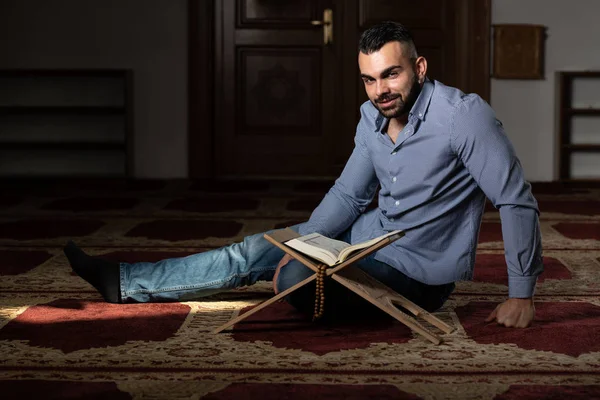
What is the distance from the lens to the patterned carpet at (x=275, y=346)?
219 cm

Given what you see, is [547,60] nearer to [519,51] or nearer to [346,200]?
[519,51]

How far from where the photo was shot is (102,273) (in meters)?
3.00

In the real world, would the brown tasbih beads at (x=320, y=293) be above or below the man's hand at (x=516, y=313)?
above

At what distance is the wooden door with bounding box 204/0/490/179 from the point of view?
291 inches

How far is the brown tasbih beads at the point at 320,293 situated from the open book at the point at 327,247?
3 centimetres

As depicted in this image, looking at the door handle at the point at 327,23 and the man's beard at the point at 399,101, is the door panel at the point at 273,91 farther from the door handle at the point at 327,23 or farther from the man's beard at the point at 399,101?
the man's beard at the point at 399,101

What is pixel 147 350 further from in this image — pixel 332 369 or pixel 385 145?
pixel 385 145

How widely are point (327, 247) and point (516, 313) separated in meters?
0.58

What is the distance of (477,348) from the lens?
2514 millimetres

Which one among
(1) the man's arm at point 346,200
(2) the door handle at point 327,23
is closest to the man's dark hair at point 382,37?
(1) the man's arm at point 346,200

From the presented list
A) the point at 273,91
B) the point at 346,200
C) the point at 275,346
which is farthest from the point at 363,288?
the point at 273,91

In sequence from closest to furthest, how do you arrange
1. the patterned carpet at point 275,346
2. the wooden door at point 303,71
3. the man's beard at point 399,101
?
the patterned carpet at point 275,346 < the man's beard at point 399,101 < the wooden door at point 303,71

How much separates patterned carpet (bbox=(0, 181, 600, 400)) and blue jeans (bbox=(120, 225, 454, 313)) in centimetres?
5

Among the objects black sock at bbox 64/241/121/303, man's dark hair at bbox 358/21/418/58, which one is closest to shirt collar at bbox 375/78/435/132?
man's dark hair at bbox 358/21/418/58
